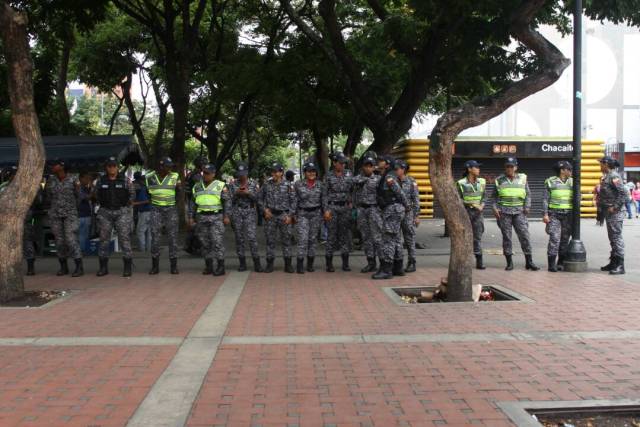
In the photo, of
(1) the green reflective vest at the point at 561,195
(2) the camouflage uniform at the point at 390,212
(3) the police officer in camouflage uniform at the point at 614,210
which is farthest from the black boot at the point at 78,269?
(3) the police officer in camouflage uniform at the point at 614,210

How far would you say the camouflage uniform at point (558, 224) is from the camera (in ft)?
32.9

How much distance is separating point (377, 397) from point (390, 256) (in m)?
4.99

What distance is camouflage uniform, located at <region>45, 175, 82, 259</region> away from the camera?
9.86m

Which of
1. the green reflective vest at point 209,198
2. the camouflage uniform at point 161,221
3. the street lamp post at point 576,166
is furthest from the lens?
the camouflage uniform at point 161,221

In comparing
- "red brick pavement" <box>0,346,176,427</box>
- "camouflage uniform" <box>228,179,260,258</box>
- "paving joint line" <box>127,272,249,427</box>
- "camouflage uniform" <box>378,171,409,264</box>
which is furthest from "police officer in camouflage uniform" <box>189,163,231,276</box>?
"red brick pavement" <box>0,346,176,427</box>

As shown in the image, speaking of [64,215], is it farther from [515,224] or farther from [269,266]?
[515,224]

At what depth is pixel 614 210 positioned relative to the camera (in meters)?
9.68

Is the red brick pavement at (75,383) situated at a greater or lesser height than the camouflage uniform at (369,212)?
lesser

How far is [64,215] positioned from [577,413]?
8.40m

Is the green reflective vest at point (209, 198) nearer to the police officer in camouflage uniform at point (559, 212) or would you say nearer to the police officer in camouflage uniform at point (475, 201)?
the police officer in camouflage uniform at point (475, 201)

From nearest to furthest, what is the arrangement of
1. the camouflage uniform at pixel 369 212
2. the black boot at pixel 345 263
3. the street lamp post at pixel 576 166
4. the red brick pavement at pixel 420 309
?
1. the red brick pavement at pixel 420 309
2. the camouflage uniform at pixel 369 212
3. the street lamp post at pixel 576 166
4. the black boot at pixel 345 263

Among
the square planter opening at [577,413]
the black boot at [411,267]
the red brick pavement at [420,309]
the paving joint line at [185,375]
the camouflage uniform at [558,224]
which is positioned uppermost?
the camouflage uniform at [558,224]

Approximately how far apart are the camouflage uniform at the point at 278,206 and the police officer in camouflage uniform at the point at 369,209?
1130 millimetres

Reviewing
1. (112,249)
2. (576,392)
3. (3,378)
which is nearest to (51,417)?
(3,378)
